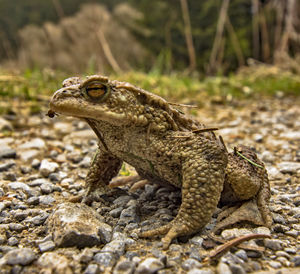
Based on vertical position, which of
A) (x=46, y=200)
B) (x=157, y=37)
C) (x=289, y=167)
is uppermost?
(x=46, y=200)

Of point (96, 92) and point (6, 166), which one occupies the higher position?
point (96, 92)

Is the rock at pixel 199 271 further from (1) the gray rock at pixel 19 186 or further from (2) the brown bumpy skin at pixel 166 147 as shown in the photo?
(1) the gray rock at pixel 19 186

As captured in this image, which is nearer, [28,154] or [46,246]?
[46,246]

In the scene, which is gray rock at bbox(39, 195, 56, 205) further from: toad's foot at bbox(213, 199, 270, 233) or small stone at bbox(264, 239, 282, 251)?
small stone at bbox(264, 239, 282, 251)

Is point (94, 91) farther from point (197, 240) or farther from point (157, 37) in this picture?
point (157, 37)

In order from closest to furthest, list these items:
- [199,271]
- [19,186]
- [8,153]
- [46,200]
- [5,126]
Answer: [199,271], [46,200], [19,186], [8,153], [5,126]

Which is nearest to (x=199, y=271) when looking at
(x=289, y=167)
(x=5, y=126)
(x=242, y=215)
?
(x=242, y=215)

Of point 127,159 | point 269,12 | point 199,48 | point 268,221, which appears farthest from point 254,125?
point 199,48

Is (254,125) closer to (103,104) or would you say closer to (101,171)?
(101,171)
